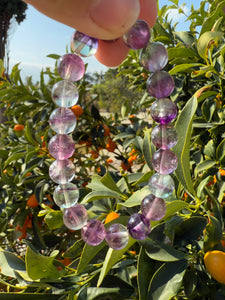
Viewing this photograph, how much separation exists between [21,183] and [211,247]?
551 millimetres

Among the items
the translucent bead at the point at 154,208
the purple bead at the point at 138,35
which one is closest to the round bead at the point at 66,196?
the translucent bead at the point at 154,208

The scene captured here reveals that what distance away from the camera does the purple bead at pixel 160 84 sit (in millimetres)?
381

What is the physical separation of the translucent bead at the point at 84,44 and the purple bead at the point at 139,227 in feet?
0.72

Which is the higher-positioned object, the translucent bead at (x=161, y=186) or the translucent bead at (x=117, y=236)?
the translucent bead at (x=161, y=186)

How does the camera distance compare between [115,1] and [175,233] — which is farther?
[175,233]

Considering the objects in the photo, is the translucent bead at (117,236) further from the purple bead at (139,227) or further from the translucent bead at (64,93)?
the translucent bead at (64,93)

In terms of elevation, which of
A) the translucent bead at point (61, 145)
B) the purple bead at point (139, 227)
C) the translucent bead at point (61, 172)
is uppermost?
the translucent bead at point (61, 145)

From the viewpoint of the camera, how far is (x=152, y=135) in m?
0.39

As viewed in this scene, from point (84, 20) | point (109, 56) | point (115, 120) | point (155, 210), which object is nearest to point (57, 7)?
point (84, 20)

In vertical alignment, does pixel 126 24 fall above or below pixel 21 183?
above

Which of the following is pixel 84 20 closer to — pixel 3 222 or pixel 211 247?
pixel 211 247

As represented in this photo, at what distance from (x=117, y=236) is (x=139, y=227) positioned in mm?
31

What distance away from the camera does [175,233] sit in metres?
0.46

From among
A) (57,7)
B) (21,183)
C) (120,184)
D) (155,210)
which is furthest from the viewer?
(21,183)
